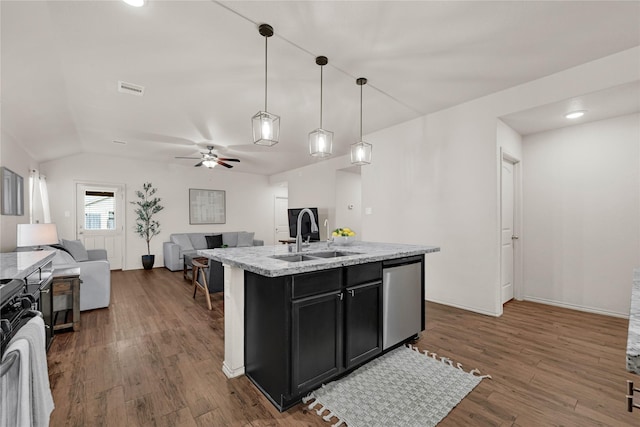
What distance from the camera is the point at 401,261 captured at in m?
2.61

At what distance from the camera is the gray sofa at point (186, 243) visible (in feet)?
21.5

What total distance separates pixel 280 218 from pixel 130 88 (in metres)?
6.36

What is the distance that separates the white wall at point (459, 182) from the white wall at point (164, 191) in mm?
5074

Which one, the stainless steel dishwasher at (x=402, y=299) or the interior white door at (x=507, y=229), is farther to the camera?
the interior white door at (x=507, y=229)

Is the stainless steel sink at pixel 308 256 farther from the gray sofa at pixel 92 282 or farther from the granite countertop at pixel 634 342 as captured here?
the gray sofa at pixel 92 282

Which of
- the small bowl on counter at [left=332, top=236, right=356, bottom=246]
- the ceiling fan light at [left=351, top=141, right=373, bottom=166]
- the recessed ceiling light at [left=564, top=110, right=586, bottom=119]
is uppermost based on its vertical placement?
the recessed ceiling light at [left=564, top=110, right=586, bottom=119]

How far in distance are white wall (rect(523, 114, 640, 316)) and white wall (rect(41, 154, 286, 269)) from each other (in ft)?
22.6

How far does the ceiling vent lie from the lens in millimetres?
3223

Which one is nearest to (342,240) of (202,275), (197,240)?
(202,275)

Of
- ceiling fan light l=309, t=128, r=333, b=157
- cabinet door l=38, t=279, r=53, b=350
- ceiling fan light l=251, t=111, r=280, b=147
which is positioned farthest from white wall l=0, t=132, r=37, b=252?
ceiling fan light l=309, t=128, r=333, b=157

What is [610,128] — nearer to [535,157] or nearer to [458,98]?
[535,157]

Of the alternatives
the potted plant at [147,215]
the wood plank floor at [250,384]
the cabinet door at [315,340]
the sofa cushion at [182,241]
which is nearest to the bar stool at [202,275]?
the wood plank floor at [250,384]

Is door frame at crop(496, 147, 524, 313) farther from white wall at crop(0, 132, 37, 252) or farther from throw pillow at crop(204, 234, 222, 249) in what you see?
white wall at crop(0, 132, 37, 252)

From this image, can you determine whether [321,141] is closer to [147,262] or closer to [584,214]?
[584,214]
